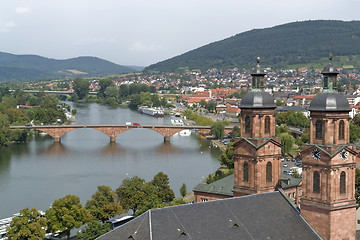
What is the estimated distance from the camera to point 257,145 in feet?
109

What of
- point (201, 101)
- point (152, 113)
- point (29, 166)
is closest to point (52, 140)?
point (29, 166)

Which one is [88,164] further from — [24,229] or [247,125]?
[247,125]

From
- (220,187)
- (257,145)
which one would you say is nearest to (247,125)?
(257,145)

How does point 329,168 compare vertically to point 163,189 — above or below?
above

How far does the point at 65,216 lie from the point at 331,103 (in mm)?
22191

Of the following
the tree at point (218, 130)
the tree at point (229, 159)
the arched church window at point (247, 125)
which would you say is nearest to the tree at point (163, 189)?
the tree at point (229, 159)

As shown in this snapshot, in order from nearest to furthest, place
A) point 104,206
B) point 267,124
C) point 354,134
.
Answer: point 267,124, point 104,206, point 354,134

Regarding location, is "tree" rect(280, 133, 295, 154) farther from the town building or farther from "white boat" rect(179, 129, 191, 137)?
the town building

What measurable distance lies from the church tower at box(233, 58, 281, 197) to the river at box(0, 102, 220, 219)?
26.3 m

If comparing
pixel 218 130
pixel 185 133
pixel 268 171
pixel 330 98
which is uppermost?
pixel 330 98

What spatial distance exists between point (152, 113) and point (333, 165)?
447 ft

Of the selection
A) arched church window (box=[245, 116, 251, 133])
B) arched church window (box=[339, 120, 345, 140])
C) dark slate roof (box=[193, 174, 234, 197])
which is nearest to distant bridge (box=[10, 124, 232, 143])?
dark slate roof (box=[193, 174, 234, 197])

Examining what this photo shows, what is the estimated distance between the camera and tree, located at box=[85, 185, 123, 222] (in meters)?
45.0

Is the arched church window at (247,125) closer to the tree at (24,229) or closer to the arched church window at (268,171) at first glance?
the arched church window at (268,171)
